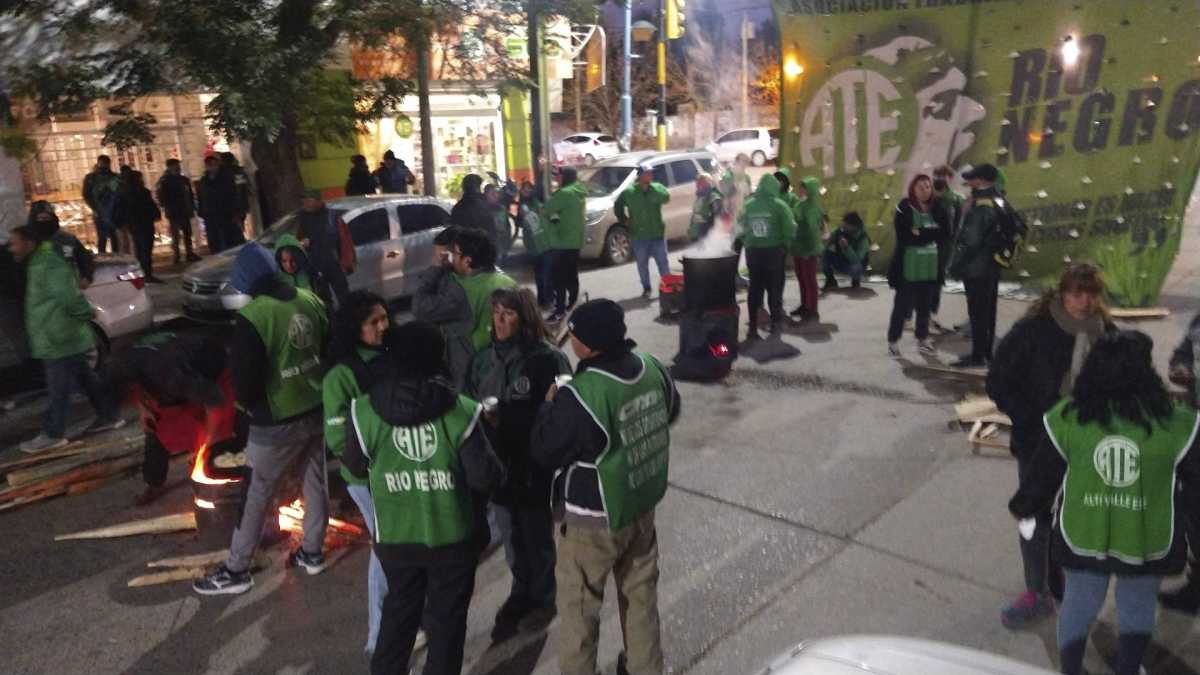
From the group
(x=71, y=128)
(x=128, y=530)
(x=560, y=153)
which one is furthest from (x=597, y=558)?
(x=560, y=153)

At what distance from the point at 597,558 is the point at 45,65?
8.91m

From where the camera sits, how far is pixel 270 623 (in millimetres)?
4566

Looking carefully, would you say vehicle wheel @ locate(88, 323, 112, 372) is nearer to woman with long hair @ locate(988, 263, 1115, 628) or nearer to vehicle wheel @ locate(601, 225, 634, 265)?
vehicle wheel @ locate(601, 225, 634, 265)

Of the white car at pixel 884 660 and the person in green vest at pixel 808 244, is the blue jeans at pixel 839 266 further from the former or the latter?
the white car at pixel 884 660

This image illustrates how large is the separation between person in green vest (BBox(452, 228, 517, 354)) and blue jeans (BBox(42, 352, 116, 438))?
12.2 feet

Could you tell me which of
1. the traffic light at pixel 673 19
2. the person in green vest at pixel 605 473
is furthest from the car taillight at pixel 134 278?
the traffic light at pixel 673 19

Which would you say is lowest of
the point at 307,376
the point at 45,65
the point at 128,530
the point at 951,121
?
the point at 128,530

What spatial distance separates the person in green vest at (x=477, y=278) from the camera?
5.15m

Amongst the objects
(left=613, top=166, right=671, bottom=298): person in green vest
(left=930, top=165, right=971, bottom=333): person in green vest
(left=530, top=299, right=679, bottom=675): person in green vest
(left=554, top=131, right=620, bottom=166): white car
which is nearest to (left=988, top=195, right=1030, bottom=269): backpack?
(left=930, top=165, right=971, bottom=333): person in green vest

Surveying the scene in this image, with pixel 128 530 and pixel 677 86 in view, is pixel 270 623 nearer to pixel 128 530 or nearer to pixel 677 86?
pixel 128 530

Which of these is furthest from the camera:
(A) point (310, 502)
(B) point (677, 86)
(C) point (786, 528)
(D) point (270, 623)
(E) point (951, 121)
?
(B) point (677, 86)

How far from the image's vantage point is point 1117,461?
3.14 meters

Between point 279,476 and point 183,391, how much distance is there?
4.17 feet

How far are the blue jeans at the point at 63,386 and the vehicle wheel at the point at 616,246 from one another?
A: 8.53m
